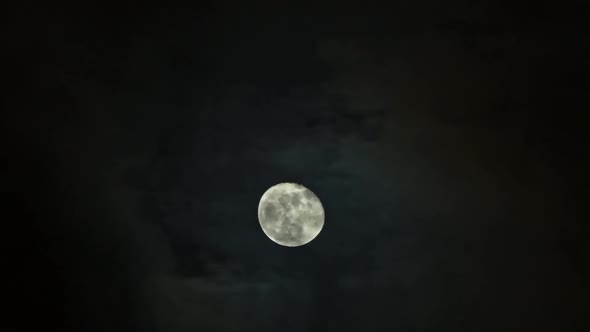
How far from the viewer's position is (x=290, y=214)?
11.3ft

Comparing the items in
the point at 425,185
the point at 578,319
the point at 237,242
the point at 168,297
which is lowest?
the point at 578,319

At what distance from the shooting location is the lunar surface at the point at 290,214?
11.3 feet

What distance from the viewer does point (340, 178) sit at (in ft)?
11.6

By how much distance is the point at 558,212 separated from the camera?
3564 mm

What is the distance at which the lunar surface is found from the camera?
11.3ft

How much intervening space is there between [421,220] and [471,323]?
796mm

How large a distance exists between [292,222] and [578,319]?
2061 millimetres

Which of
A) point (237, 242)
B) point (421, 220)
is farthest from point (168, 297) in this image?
point (421, 220)

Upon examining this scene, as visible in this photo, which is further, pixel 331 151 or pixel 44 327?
pixel 44 327

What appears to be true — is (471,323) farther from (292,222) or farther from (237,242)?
(237,242)

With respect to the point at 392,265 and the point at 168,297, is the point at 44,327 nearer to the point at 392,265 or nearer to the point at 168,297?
the point at 168,297

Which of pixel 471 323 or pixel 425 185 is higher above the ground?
pixel 425 185

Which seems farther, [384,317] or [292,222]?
[384,317]

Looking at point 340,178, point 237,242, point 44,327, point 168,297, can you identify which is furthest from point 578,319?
point 44,327
